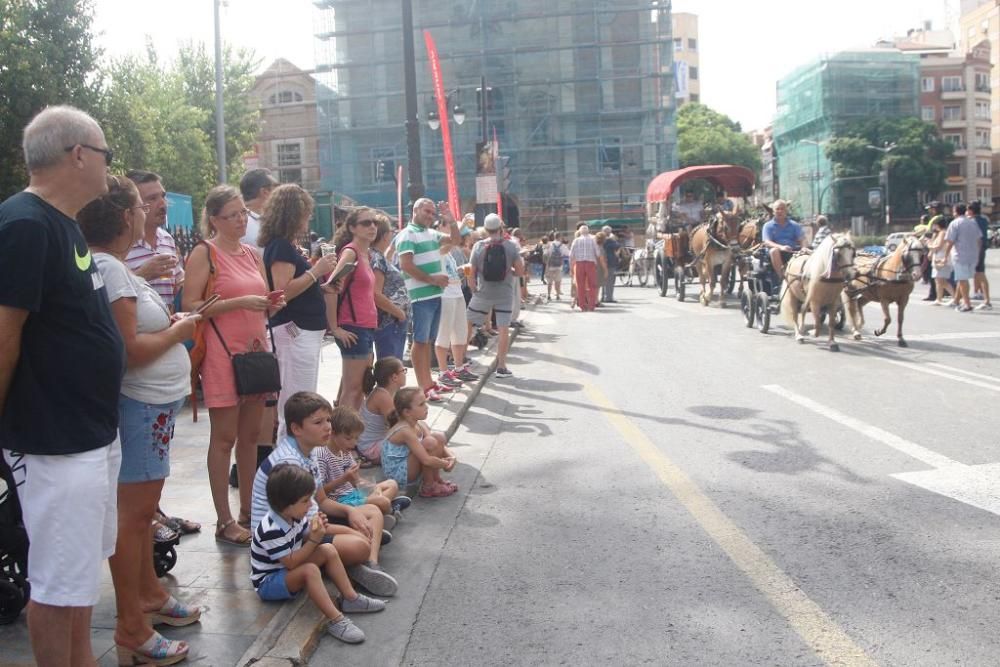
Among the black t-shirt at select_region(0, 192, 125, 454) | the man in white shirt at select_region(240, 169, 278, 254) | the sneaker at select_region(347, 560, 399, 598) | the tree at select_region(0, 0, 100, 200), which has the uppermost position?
the tree at select_region(0, 0, 100, 200)

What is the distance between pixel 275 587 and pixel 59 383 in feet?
5.57

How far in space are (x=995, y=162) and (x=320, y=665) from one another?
323 feet

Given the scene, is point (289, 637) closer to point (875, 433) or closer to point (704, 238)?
point (875, 433)

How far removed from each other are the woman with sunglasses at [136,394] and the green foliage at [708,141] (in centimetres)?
8171

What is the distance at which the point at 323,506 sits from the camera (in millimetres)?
4988

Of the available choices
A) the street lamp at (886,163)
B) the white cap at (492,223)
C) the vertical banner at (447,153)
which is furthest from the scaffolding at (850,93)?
the white cap at (492,223)

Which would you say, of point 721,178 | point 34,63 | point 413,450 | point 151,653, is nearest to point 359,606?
point 151,653

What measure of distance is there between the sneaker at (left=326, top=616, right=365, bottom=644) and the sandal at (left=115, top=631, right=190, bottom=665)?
26.0 inches

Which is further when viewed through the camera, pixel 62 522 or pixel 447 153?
pixel 447 153

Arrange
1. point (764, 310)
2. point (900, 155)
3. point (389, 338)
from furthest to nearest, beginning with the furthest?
point (900, 155) → point (764, 310) → point (389, 338)

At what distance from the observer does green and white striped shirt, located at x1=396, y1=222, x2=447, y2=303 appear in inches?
371

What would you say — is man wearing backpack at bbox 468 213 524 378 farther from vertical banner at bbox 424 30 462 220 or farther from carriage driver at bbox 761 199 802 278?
carriage driver at bbox 761 199 802 278

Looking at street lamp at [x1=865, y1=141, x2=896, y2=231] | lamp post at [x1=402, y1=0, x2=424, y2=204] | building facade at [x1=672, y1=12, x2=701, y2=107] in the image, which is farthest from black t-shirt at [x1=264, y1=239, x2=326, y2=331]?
building facade at [x1=672, y1=12, x2=701, y2=107]

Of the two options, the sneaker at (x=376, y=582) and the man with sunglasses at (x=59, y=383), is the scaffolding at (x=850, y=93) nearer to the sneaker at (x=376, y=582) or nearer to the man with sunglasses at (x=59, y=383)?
the sneaker at (x=376, y=582)
